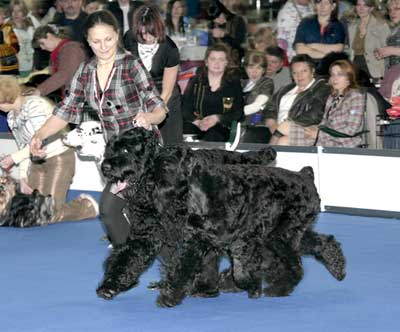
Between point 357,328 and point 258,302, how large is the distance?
0.79 meters

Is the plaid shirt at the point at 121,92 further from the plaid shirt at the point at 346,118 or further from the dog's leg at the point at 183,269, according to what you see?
the plaid shirt at the point at 346,118

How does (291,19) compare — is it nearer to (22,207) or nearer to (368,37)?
(368,37)

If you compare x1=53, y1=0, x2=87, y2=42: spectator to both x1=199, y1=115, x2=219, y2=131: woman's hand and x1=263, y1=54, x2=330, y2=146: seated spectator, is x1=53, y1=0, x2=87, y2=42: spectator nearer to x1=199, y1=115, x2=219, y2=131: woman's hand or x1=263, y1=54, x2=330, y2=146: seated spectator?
x1=199, y1=115, x2=219, y2=131: woman's hand

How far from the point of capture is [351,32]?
11500mm

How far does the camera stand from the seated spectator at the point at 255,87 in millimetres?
10844

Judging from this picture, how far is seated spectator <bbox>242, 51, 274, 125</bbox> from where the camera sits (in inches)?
427

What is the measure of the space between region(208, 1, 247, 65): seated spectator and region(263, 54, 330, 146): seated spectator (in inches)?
79.3

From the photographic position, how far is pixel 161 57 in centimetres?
756

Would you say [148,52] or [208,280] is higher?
[148,52]

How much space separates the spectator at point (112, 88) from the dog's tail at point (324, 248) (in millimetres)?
1160

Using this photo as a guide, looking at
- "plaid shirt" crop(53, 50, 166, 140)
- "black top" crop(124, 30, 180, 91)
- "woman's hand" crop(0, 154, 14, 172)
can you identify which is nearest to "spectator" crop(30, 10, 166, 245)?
"plaid shirt" crop(53, 50, 166, 140)

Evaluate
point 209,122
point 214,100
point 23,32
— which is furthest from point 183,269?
point 23,32

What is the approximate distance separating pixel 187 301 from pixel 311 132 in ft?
13.4

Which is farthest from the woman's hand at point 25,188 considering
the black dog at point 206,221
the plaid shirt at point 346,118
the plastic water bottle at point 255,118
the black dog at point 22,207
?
the black dog at point 206,221
